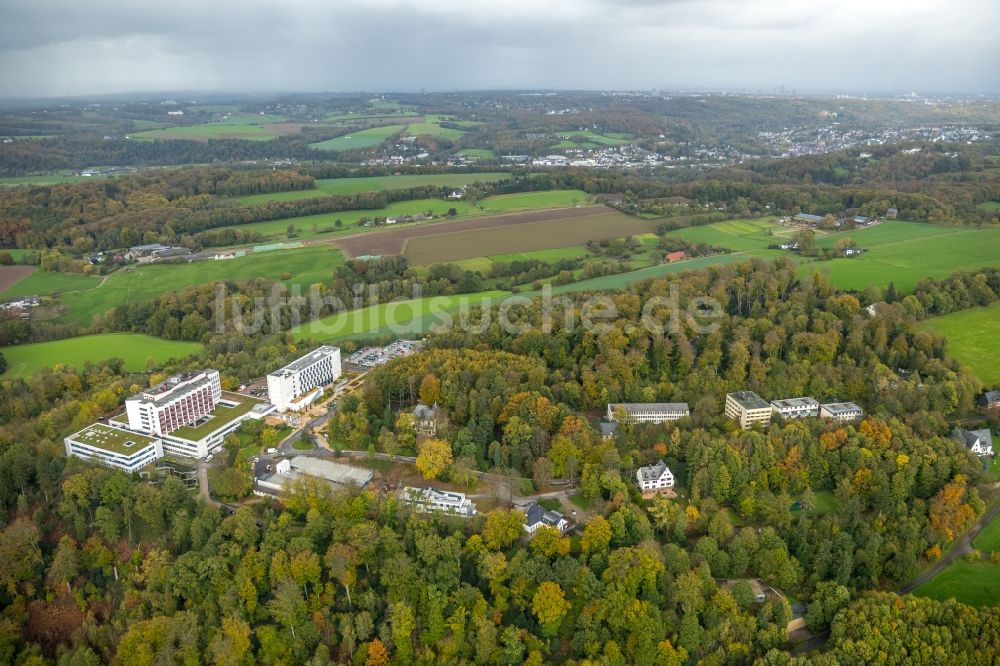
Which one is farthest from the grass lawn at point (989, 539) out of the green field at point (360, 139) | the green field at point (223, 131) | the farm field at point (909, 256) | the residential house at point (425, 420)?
the green field at point (223, 131)

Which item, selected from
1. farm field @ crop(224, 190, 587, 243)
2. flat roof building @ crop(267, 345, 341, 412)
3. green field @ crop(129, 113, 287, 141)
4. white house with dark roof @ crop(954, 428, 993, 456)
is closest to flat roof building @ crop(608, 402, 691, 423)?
white house with dark roof @ crop(954, 428, 993, 456)

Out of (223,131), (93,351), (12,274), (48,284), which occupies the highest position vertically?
(223,131)

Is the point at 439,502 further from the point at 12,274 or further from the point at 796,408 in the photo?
the point at 12,274

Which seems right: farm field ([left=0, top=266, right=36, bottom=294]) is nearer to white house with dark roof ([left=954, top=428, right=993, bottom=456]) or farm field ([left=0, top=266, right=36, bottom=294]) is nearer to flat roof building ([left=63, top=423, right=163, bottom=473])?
flat roof building ([left=63, top=423, right=163, bottom=473])

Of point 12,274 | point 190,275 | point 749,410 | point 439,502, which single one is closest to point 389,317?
point 190,275

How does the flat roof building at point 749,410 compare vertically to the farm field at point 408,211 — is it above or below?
below

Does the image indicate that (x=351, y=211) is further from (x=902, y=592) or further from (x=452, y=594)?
(x=902, y=592)

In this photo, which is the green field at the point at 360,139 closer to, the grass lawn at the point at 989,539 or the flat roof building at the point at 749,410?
the flat roof building at the point at 749,410
